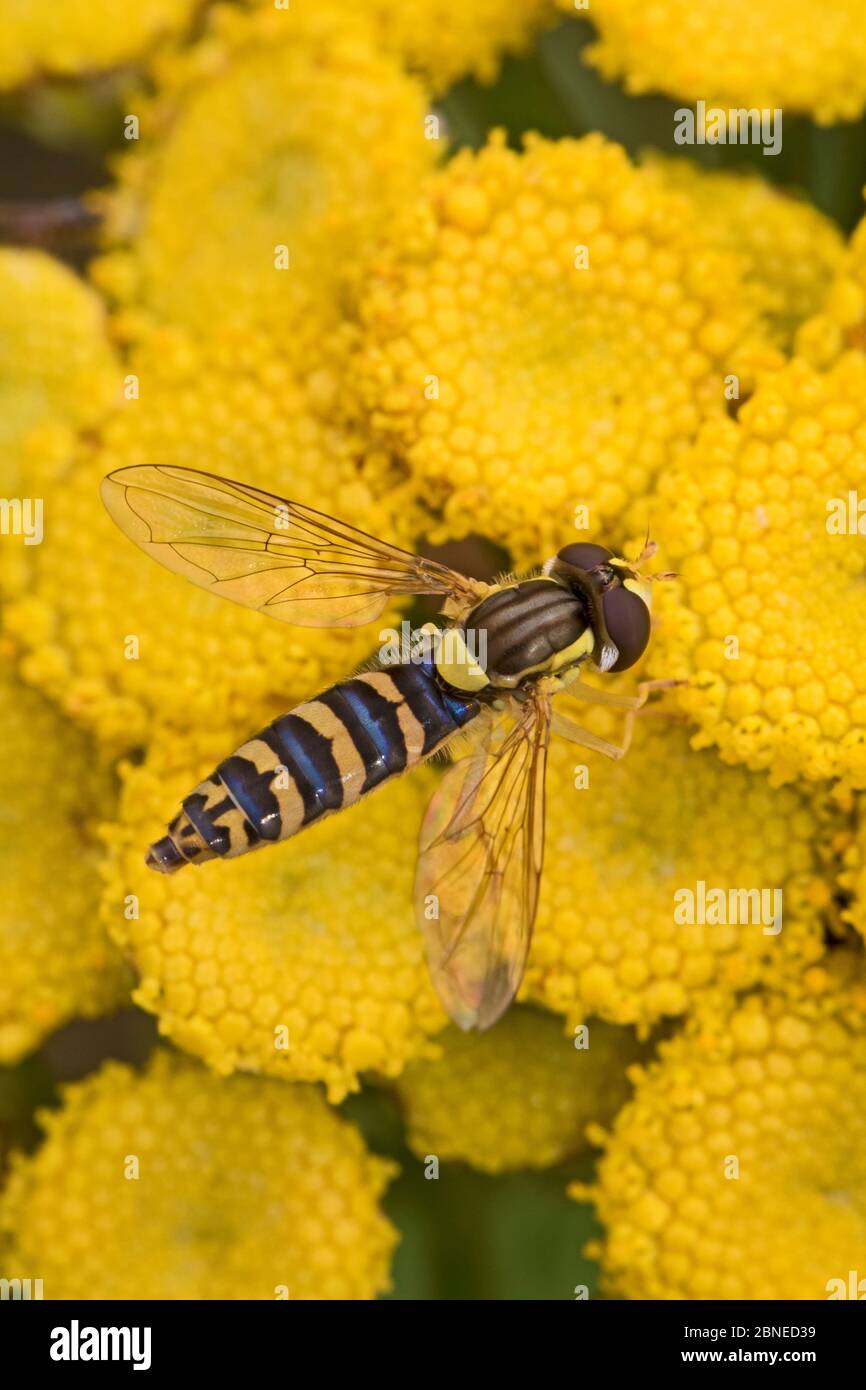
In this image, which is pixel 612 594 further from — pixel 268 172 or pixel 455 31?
pixel 455 31

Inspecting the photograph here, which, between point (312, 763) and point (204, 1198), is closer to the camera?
point (312, 763)

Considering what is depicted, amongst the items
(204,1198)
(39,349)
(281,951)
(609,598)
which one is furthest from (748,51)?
(204,1198)

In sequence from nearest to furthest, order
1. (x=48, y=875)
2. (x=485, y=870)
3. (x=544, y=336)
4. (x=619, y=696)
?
(x=485, y=870) < (x=619, y=696) < (x=544, y=336) < (x=48, y=875)

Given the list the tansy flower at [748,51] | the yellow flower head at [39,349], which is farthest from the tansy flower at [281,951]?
the tansy flower at [748,51]

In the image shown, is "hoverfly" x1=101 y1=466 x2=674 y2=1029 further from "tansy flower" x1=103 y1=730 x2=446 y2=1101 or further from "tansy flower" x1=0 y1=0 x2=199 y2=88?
"tansy flower" x1=0 y1=0 x2=199 y2=88

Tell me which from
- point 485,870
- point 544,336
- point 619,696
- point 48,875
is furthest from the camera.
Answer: point 48,875

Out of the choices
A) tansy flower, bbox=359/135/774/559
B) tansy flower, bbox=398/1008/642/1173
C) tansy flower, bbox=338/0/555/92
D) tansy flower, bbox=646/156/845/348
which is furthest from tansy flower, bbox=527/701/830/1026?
tansy flower, bbox=338/0/555/92

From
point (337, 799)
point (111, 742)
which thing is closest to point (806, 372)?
point (337, 799)

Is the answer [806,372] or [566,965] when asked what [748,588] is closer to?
[806,372]
